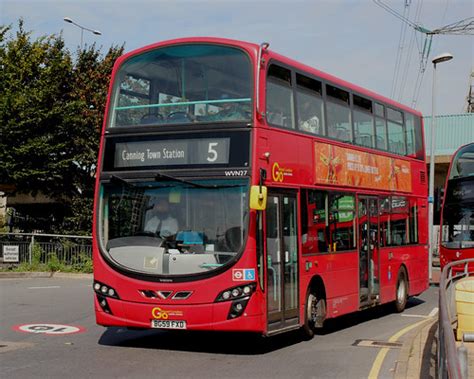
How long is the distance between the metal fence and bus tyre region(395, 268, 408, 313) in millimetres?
12415

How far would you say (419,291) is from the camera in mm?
18500

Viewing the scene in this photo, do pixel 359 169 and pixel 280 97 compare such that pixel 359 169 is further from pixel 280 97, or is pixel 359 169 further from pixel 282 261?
pixel 282 261

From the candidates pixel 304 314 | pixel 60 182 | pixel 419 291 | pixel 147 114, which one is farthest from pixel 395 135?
pixel 60 182

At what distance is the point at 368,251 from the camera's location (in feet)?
48.5

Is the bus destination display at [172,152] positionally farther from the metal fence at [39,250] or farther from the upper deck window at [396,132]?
the metal fence at [39,250]

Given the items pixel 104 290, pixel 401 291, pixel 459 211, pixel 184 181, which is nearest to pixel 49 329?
pixel 104 290

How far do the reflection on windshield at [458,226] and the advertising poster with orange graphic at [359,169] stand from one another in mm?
4806

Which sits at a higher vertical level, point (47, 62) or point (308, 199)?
point (47, 62)

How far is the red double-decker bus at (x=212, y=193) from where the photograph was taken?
1001 centimetres

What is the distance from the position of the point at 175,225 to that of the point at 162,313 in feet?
4.03

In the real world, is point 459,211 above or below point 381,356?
above

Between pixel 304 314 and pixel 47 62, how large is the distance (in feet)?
70.9

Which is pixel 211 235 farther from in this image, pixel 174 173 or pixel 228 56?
pixel 228 56

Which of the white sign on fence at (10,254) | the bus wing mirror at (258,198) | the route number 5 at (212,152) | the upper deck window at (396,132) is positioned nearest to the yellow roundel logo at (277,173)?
the route number 5 at (212,152)
